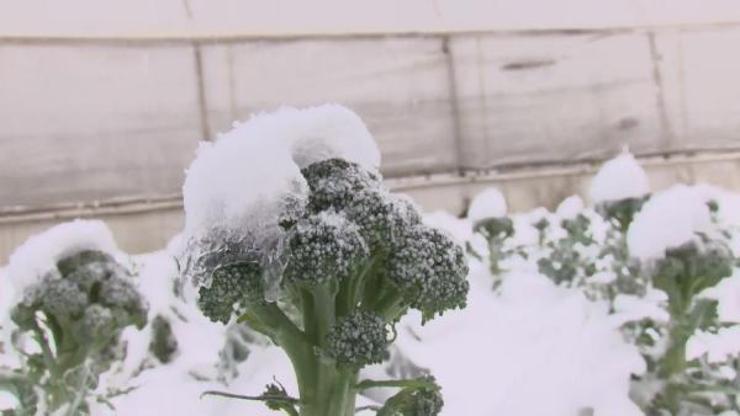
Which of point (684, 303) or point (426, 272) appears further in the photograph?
point (684, 303)

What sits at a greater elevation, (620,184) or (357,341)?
(620,184)

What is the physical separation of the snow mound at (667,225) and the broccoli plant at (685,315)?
31mm

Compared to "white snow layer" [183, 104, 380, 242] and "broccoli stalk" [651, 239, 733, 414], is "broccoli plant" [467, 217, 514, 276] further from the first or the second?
"white snow layer" [183, 104, 380, 242]

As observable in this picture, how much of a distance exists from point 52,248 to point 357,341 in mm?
1418

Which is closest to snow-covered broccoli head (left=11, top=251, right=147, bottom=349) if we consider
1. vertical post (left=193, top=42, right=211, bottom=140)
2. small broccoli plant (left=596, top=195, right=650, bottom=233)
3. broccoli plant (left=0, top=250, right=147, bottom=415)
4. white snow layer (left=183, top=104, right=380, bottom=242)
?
broccoli plant (left=0, top=250, right=147, bottom=415)

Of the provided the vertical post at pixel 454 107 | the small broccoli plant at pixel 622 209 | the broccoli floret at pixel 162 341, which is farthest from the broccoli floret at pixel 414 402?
the vertical post at pixel 454 107

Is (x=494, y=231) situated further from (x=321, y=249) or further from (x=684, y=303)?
(x=321, y=249)

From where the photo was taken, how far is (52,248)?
2.29 m

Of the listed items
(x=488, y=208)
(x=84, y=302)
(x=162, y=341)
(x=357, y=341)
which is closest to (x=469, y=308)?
(x=488, y=208)

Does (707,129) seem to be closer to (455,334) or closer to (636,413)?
(455,334)

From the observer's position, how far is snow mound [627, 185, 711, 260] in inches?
91.4

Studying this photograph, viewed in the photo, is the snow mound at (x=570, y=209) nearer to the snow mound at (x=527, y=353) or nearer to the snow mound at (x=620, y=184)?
the snow mound at (x=527, y=353)

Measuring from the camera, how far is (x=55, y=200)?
16.6ft

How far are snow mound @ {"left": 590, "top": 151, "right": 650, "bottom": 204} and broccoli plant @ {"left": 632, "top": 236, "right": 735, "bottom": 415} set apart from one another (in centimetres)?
76
